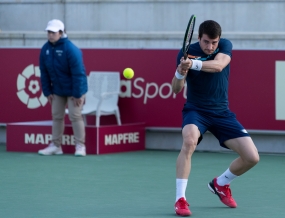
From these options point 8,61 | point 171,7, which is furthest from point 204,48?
point 171,7

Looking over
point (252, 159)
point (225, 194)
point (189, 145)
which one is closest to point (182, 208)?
point (189, 145)

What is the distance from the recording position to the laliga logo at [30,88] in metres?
12.0

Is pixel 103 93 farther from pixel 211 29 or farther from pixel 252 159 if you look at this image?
pixel 211 29

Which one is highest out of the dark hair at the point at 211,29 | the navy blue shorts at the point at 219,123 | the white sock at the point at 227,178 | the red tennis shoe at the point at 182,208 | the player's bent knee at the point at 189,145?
the dark hair at the point at 211,29

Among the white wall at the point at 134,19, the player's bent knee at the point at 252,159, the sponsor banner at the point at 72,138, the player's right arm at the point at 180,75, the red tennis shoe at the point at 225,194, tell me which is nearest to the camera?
the player's right arm at the point at 180,75

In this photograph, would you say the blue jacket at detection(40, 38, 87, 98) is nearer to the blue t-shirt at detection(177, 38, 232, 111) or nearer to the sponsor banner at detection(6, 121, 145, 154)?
the sponsor banner at detection(6, 121, 145, 154)

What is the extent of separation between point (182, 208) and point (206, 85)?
1101 mm

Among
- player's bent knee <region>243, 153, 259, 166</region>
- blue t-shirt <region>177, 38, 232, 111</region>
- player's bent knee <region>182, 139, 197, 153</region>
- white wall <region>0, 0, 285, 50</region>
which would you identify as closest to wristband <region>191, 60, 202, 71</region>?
blue t-shirt <region>177, 38, 232, 111</region>

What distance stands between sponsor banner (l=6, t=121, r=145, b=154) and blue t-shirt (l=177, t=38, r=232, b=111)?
424 cm

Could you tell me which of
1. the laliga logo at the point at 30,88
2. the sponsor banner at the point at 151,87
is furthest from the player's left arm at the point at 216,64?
the laliga logo at the point at 30,88

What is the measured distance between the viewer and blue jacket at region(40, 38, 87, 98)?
34.6 feet

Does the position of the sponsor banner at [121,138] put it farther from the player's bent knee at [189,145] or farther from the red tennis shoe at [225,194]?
the player's bent knee at [189,145]

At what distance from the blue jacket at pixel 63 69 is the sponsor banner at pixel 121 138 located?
750 mm

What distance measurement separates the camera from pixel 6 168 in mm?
9562
